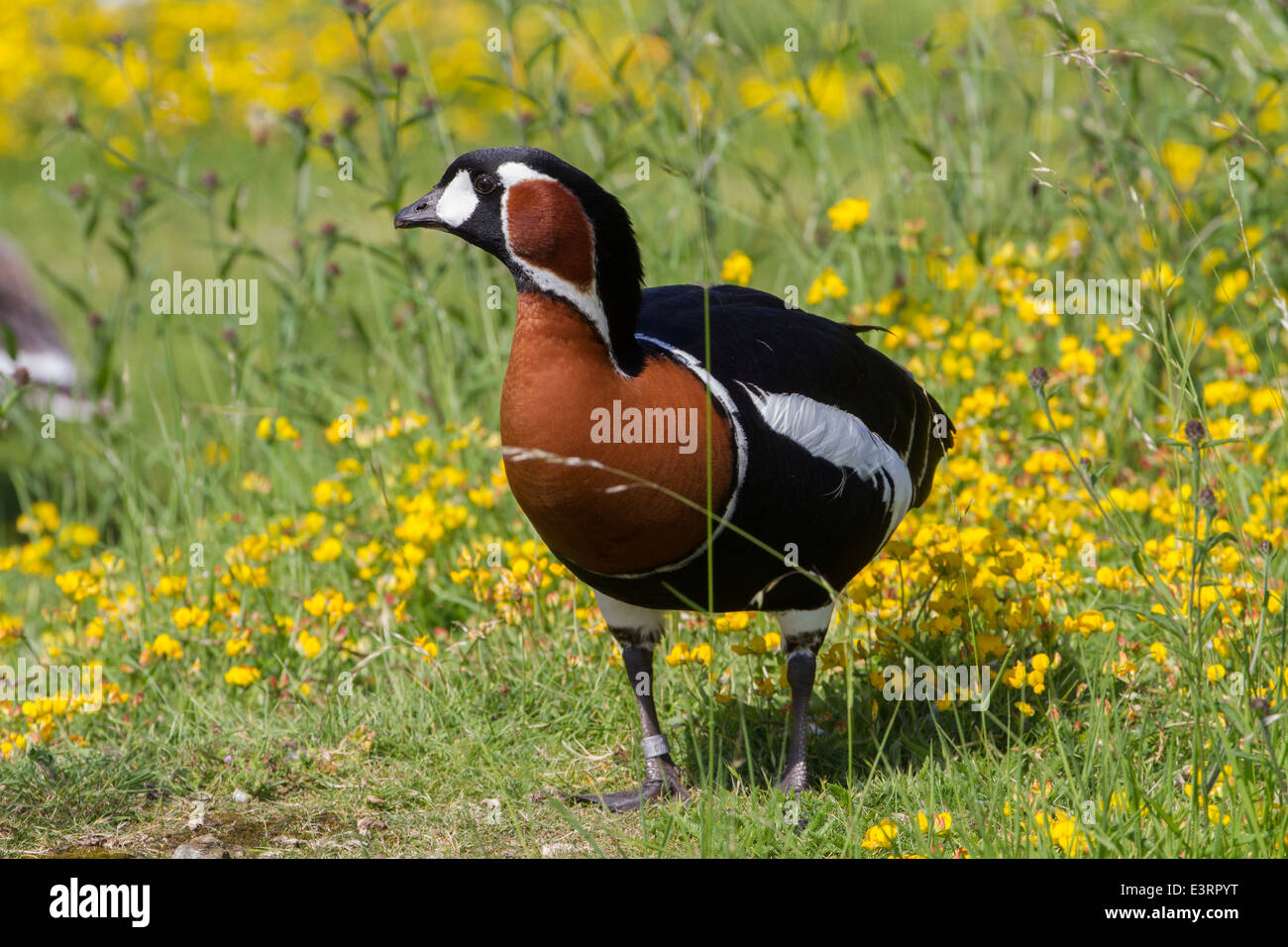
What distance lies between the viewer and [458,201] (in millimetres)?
3254

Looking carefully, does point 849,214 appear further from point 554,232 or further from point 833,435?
point 554,232

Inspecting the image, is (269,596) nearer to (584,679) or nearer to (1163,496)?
(584,679)

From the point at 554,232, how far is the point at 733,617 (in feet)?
4.27

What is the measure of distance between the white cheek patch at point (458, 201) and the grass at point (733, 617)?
578 mm

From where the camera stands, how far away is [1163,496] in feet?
14.1

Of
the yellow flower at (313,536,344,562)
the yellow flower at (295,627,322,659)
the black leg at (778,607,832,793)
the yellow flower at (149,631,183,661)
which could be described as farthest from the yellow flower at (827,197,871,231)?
the yellow flower at (149,631,183,661)

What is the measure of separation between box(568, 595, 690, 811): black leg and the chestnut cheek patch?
0.92 meters

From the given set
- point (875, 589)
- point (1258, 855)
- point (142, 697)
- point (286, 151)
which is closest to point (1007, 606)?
point (875, 589)

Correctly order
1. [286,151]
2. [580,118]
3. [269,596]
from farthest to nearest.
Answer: [286,151] → [580,118] → [269,596]

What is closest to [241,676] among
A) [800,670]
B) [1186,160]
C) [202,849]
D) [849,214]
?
[202,849]

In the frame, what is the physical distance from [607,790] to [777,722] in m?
0.52

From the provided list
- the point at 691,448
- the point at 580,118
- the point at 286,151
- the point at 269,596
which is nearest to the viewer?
the point at 691,448

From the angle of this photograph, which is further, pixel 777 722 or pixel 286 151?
pixel 286 151

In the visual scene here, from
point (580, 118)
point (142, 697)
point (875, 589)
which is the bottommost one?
point (142, 697)
